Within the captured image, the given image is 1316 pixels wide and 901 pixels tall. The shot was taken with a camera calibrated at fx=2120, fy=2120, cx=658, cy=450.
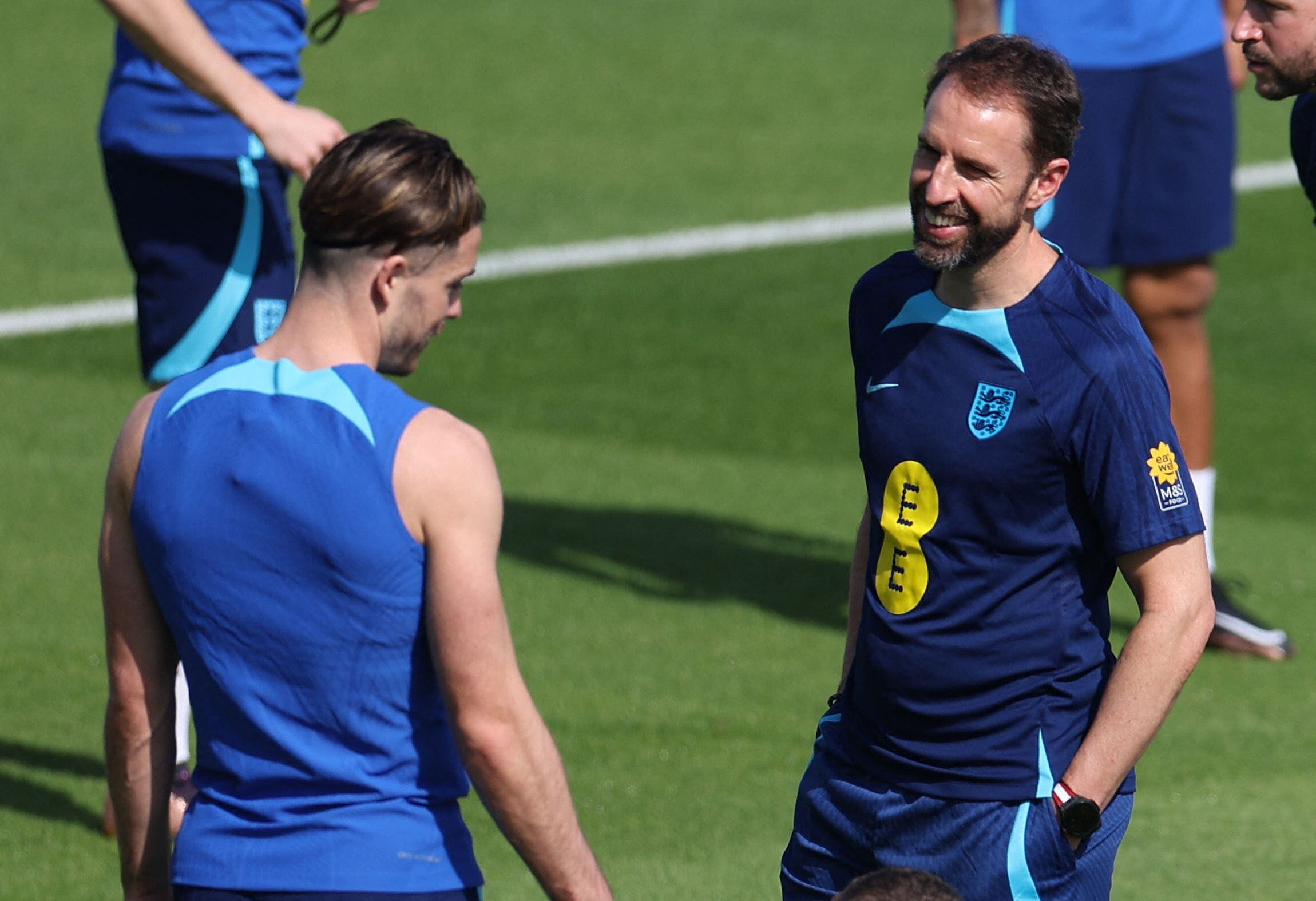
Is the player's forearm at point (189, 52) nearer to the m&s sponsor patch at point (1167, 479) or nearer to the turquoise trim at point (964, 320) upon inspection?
the turquoise trim at point (964, 320)

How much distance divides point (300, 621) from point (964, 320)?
133cm

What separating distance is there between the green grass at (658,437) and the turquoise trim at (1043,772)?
175 centimetres

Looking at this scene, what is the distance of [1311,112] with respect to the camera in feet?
15.7

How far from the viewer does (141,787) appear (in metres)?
3.43

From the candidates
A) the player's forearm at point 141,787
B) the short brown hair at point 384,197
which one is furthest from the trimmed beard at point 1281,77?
the player's forearm at point 141,787

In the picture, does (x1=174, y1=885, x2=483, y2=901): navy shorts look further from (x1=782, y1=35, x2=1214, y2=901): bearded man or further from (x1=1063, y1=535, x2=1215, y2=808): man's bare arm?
(x1=1063, y1=535, x2=1215, y2=808): man's bare arm

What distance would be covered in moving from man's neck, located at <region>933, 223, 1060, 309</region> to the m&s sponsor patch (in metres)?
0.37

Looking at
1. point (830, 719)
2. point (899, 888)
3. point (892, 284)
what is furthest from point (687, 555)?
point (899, 888)

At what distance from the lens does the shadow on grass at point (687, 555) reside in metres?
7.73

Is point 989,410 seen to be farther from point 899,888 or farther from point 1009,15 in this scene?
point 1009,15

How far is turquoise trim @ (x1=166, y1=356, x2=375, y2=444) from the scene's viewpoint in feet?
10.1

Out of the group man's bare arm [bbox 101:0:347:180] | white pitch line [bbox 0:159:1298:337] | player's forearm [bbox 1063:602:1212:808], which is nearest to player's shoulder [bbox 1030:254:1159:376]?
player's forearm [bbox 1063:602:1212:808]

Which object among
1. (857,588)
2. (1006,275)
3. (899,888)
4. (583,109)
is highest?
(1006,275)

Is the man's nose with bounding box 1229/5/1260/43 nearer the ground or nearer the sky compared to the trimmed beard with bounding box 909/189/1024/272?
nearer the sky
